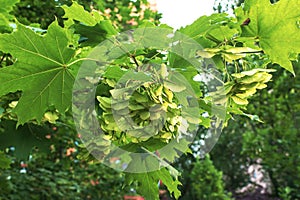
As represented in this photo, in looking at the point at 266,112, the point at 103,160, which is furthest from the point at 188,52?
the point at 266,112

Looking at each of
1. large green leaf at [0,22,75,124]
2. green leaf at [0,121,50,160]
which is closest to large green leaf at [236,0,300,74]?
large green leaf at [0,22,75,124]

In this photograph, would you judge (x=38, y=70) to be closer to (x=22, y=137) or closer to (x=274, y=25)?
(x=274, y=25)

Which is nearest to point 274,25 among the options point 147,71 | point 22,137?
point 147,71

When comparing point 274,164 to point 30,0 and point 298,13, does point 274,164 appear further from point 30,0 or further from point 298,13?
point 298,13

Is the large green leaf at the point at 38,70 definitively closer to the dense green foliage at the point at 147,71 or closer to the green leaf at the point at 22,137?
the dense green foliage at the point at 147,71

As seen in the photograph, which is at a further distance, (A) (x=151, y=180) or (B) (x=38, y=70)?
(A) (x=151, y=180)

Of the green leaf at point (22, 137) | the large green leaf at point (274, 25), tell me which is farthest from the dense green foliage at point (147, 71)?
the green leaf at point (22, 137)
